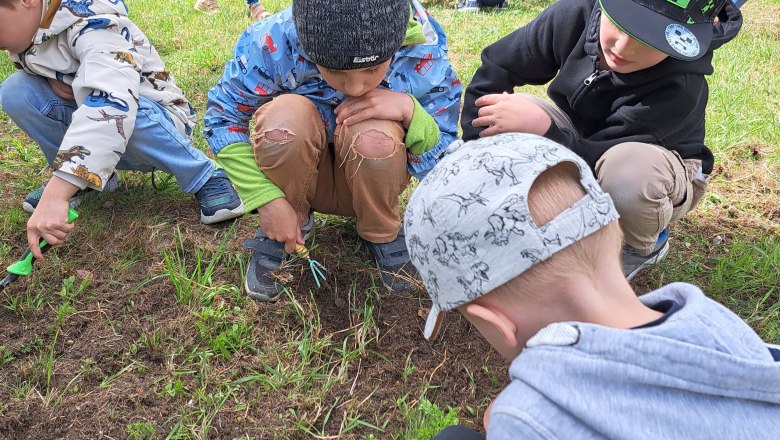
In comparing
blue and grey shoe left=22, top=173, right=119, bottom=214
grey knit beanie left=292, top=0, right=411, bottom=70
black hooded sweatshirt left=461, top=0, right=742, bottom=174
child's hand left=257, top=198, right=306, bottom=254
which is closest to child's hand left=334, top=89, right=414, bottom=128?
grey knit beanie left=292, top=0, right=411, bottom=70

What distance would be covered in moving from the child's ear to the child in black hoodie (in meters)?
0.89

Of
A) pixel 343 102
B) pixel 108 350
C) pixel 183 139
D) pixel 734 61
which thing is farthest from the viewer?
pixel 734 61

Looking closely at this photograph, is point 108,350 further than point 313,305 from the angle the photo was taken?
No

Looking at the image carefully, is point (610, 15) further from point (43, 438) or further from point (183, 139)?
point (43, 438)

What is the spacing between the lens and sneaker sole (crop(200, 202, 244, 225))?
7.41ft

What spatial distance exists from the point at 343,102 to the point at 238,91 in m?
0.31

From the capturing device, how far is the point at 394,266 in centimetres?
204

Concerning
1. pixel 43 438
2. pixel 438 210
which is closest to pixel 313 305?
pixel 43 438

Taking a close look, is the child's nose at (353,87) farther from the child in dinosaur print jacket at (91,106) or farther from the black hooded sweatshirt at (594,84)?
the child in dinosaur print jacket at (91,106)

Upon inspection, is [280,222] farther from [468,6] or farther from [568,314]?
[468,6]

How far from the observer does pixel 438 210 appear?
1044 mm

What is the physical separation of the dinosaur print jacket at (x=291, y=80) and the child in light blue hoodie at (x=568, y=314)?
82 cm

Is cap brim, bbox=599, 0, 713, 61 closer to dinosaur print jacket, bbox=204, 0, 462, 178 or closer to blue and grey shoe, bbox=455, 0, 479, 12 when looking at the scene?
dinosaur print jacket, bbox=204, 0, 462, 178

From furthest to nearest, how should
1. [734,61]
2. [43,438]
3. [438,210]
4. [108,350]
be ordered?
1. [734,61]
2. [108,350]
3. [43,438]
4. [438,210]
